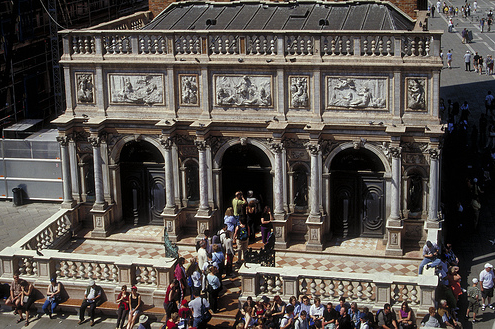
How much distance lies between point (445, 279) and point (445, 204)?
981 cm

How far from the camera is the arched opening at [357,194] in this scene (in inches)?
1278

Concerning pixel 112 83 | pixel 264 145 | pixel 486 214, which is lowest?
pixel 486 214

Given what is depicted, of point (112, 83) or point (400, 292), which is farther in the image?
point (112, 83)

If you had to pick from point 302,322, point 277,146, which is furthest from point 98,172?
point 302,322

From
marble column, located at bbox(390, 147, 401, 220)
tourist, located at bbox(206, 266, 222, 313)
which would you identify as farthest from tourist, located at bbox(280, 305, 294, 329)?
marble column, located at bbox(390, 147, 401, 220)

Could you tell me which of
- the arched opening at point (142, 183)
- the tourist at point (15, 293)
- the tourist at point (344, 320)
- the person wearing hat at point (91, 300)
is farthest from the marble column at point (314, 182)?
the tourist at point (15, 293)

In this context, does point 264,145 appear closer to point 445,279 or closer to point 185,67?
point 185,67

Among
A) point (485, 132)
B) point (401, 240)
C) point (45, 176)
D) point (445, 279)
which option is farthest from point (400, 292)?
point (485, 132)

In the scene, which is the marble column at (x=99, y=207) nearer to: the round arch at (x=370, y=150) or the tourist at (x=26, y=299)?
the tourist at (x=26, y=299)

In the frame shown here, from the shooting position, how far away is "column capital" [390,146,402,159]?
102 feet

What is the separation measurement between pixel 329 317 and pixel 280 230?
7.27 meters

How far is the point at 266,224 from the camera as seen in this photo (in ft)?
108

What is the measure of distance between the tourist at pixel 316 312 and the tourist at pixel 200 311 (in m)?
3.33

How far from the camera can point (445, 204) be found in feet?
124
